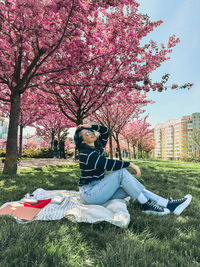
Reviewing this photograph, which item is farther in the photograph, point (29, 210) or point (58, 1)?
point (58, 1)

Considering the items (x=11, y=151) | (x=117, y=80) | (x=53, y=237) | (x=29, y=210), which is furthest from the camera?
(x=117, y=80)

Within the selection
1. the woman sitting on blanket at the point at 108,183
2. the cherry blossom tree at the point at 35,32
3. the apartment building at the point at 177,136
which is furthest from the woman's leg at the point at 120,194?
the apartment building at the point at 177,136

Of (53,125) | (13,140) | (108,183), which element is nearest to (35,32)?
(13,140)

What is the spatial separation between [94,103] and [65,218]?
829 centimetres

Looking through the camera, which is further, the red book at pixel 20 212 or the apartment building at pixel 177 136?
the apartment building at pixel 177 136

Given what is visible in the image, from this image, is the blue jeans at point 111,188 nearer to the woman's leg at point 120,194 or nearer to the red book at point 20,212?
the woman's leg at point 120,194

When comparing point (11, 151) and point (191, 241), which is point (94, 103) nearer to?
point (11, 151)

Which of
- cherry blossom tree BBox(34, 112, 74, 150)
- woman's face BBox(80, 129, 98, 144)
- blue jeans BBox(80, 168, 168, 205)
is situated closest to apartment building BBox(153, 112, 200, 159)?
cherry blossom tree BBox(34, 112, 74, 150)

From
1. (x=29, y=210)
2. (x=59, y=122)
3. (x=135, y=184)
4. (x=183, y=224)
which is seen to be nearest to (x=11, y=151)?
(x=29, y=210)

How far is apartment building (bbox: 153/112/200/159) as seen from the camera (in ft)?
442

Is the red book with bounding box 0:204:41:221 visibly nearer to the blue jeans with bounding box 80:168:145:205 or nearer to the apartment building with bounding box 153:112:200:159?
the blue jeans with bounding box 80:168:145:205

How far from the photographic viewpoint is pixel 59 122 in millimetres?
21750

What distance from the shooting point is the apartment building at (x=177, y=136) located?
135 metres

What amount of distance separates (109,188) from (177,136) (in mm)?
165806
